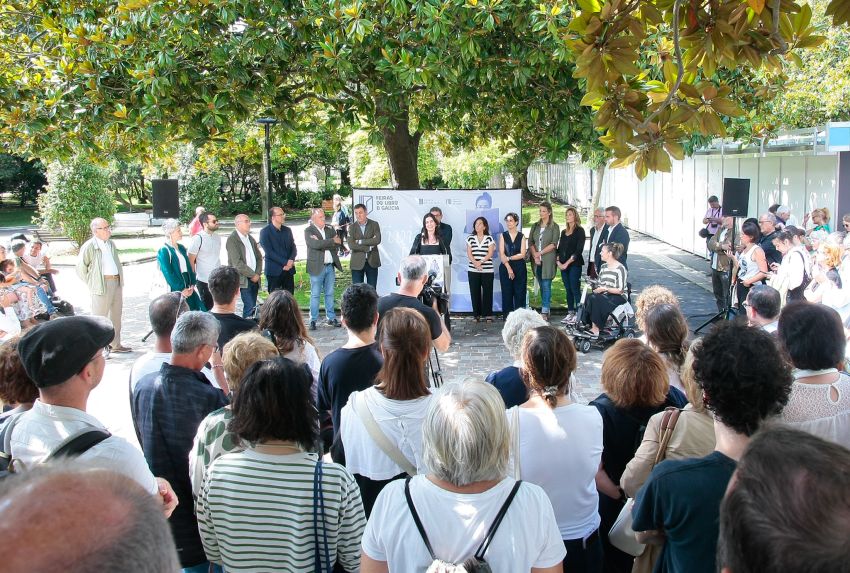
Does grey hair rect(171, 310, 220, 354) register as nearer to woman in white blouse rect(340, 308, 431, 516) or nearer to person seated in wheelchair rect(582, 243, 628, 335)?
woman in white blouse rect(340, 308, 431, 516)

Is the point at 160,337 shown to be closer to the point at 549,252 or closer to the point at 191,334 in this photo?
the point at 191,334

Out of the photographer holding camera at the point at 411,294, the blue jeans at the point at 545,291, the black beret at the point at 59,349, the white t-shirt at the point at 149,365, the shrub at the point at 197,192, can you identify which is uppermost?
the shrub at the point at 197,192

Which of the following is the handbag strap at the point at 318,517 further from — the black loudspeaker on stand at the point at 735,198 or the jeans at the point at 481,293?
the black loudspeaker on stand at the point at 735,198

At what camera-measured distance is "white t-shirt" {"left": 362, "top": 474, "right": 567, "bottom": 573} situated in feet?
7.33

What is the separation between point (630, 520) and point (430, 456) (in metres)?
1.18

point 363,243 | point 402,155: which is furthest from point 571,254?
point 402,155

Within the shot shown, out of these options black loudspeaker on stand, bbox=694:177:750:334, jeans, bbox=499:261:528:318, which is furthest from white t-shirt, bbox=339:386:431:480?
A: black loudspeaker on stand, bbox=694:177:750:334

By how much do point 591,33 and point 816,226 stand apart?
11036 mm

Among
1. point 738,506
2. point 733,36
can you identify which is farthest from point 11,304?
point 738,506

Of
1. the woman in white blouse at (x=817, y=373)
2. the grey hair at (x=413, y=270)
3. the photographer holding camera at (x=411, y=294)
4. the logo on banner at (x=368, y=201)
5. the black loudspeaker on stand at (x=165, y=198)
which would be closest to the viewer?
the woman in white blouse at (x=817, y=373)

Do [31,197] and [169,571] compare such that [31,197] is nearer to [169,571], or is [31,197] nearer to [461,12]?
[461,12]

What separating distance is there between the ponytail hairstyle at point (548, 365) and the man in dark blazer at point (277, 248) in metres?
9.06

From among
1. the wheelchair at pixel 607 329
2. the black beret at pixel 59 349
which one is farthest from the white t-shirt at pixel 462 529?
the wheelchair at pixel 607 329

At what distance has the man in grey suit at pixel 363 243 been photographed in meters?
12.5
